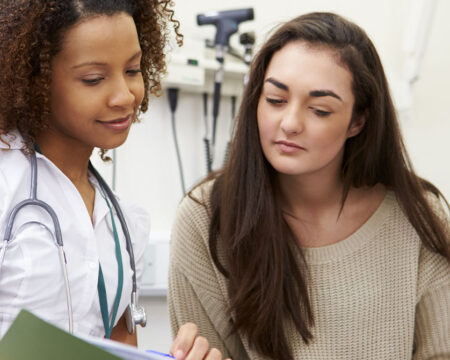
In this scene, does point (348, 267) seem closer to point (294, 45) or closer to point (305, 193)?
point (305, 193)

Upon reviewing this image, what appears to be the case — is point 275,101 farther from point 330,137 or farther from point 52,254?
point 52,254

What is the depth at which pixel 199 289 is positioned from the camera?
4.02 ft

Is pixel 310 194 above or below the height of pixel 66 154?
below

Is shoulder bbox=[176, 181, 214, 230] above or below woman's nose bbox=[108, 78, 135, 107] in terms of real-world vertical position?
below

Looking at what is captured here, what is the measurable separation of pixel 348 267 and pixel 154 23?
68 centimetres

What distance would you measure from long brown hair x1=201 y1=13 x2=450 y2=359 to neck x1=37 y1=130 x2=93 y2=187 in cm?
41

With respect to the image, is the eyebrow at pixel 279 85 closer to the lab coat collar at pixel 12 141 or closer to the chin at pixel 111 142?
the chin at pixel 111 142

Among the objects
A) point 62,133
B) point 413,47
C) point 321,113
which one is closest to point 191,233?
point 321,113

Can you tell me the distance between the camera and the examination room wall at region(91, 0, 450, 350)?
160cm

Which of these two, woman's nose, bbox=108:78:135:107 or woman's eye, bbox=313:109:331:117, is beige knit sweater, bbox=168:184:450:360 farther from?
woman's nose, bbox=108:78:135:107

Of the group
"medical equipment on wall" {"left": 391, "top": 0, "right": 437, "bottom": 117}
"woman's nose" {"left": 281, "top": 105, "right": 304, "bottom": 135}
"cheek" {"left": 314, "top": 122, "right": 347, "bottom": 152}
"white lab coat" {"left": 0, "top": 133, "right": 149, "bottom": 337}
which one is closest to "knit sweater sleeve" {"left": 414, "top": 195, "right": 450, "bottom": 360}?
"cheek" {"left": 314, "top": 122, "right": 347, "bottom": 152}

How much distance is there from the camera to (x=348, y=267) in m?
1.24

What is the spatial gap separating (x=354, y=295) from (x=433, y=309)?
193mm

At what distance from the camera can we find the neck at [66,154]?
0.82 m
